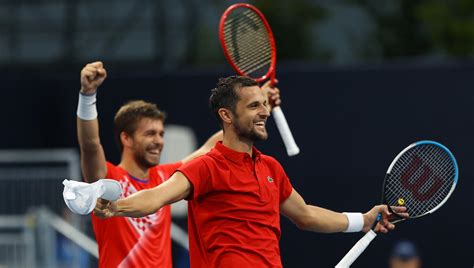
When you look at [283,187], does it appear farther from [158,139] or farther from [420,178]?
[158,139]

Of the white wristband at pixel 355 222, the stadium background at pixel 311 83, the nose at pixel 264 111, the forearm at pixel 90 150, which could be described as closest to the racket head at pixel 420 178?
the white wristband at pixel 355 222

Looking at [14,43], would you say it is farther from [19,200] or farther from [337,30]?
[337,30]

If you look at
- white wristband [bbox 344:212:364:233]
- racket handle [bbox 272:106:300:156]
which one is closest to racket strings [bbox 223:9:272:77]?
racket handle [bbox 272:106:300:156]

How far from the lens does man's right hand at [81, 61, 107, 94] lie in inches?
227

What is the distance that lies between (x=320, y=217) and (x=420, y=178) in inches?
26.1

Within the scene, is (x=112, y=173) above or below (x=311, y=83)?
above

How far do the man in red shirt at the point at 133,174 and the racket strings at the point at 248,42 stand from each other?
0.50 m

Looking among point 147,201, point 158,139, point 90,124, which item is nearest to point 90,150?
point 90,124

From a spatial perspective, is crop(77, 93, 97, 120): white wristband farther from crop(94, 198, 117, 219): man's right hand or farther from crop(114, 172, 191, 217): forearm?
crop(94, 198, 117, 219): man's right hand

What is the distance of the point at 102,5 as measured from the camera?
1468 cm

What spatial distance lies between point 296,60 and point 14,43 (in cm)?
370

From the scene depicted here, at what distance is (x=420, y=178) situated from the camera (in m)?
6.44

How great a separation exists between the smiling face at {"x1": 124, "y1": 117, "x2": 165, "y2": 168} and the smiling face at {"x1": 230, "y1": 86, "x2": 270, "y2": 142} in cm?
145

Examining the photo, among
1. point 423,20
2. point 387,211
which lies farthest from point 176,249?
point 387,211
